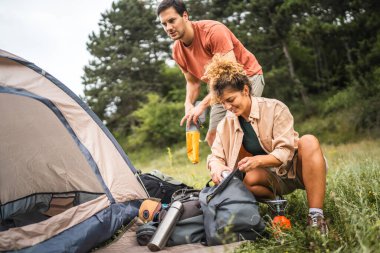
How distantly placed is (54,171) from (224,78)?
2296mm

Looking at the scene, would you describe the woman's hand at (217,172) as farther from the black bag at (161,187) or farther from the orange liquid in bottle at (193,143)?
the black bag at (161,187)

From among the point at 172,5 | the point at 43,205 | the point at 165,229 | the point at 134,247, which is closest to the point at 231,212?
the point at 165,229

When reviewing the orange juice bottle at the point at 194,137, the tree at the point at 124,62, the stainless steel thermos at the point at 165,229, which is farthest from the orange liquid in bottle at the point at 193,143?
the tree at the point at 124,62

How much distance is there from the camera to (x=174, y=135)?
17.9 m

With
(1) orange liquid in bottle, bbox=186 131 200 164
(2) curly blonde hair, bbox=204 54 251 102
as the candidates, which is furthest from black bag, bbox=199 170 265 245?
(1) orange liquid in bottle, bbox=186 131 200 164

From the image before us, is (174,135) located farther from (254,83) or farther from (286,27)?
(254,83)

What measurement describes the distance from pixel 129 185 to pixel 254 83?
137 centimetres

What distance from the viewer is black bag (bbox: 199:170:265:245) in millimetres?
2234

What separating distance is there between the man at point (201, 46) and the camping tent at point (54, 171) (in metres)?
0.77

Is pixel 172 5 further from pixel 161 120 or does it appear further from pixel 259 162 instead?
pixel 161 120

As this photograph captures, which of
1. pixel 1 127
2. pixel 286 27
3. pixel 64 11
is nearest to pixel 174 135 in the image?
pixel 286 27

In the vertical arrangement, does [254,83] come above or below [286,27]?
below

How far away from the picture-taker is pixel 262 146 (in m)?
2.49

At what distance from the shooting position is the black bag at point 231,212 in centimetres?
223
